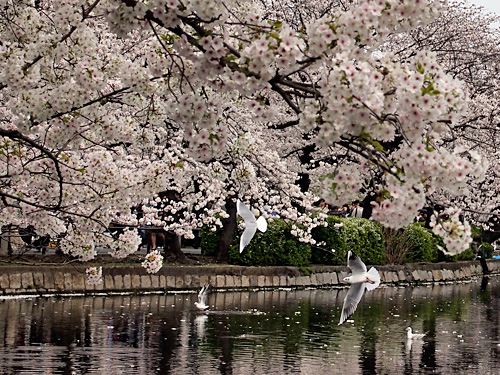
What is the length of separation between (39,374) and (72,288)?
866 centimetres

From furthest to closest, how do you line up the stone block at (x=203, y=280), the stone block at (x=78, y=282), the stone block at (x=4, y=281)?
the stone block at (x=203, y=280) → the stone block at (x=78, y=282) → the stone block at (x=4, y=281)

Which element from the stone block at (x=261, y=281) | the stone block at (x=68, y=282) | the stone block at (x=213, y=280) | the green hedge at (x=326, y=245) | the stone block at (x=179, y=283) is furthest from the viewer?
the green hedge at (x=326, y=245)

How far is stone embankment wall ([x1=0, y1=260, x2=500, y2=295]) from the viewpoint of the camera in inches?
Answer: 722

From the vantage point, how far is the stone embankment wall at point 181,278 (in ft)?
60.2

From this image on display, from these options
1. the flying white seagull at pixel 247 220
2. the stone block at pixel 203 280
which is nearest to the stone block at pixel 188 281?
the stone block at pixel 203 280

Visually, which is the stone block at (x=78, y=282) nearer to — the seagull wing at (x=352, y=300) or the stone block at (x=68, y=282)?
the stone block at (x=68, y=282)

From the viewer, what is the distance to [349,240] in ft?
85.9

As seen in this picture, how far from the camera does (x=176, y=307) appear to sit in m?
17.7

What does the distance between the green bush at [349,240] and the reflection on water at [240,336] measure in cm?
440

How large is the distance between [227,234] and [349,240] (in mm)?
3818

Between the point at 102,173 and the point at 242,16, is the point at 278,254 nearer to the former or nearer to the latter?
the point at 102,173

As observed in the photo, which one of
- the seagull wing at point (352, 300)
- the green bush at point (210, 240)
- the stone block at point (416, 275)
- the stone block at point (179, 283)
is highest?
the green bush at point (210, 240)

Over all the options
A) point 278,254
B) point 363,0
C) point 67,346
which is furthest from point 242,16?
point 278,254

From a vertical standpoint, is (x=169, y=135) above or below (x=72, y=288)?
above
